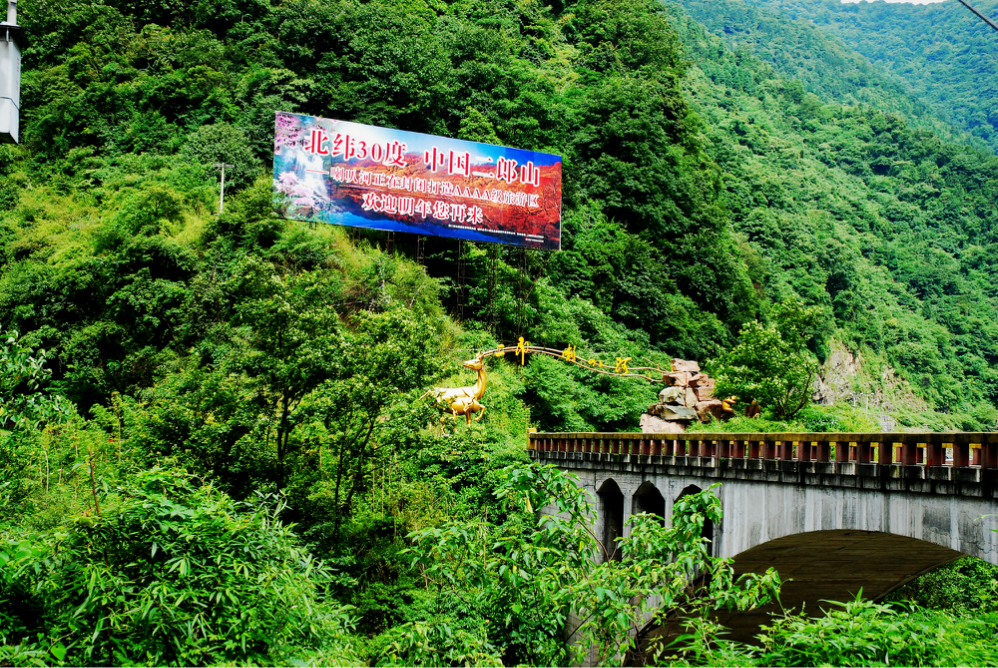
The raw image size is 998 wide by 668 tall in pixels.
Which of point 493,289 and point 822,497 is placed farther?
point 493,289

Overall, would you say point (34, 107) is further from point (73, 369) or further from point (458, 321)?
point (458, 321)

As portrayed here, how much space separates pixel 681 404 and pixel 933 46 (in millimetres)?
114569

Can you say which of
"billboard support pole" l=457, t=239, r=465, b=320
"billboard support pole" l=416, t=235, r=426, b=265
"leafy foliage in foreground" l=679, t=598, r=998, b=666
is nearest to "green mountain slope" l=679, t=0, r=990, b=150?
"billboard support pole" l=457, t=239, r=465, b=320

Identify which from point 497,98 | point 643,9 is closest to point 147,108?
point 497,98

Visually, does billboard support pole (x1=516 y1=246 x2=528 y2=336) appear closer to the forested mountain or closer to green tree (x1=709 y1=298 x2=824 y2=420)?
green tree (x1=709 y1=298 x2=824 y2=420)

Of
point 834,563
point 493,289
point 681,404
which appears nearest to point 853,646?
point 834,563

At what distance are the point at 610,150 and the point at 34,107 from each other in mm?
28413

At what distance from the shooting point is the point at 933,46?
118375 mm

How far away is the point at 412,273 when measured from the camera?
105ft

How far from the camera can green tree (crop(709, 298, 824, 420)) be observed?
97.4 feet

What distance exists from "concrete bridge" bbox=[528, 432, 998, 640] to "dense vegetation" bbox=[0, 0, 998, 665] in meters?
1.50

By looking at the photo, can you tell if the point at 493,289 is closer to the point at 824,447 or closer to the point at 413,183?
the point at 413,183

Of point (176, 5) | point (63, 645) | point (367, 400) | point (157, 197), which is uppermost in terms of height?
point (176, 5)

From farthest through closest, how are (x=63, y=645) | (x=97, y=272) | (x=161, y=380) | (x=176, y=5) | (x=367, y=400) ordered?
1. (x=176, y=5)
2. (x=97, y=272)
3. (x=161, y=380)
4. (x=367, y=400)
5. (x=63, y=645)
